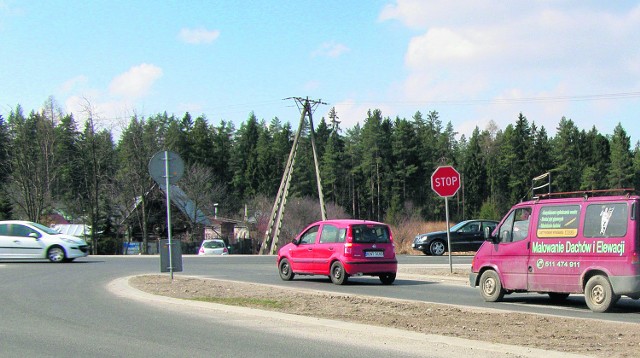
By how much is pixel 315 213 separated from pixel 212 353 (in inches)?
2362

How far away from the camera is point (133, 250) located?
223 ft

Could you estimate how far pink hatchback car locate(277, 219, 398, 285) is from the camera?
1794 cm

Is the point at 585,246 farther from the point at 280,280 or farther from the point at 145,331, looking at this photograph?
the point at 280,280

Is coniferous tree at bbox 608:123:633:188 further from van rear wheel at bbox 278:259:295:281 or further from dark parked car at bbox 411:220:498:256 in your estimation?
van rear wheel at bbox 278:259:295:281

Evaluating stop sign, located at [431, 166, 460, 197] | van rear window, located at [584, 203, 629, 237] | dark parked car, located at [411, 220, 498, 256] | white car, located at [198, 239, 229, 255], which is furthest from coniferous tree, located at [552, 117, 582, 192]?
van rear window, located at [584, 203, 629, 237]

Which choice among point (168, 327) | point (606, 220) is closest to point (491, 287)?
point (606, 220)

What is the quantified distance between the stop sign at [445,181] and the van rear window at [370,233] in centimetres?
269

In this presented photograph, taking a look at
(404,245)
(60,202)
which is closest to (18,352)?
(404,245)

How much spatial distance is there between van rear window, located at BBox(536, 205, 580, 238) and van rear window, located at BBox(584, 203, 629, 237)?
24 centimetres

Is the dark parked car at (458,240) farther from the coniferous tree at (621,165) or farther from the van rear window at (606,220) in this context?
the coniferous tree at (621,165)

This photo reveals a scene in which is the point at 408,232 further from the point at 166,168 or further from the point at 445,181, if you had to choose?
the point at 166,168

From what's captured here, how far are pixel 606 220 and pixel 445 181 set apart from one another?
27.7 ft

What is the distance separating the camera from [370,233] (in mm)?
18359

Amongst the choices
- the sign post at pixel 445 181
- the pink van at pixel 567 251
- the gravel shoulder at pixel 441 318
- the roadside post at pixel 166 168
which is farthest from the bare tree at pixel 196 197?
the pink van at pixel 567 251
